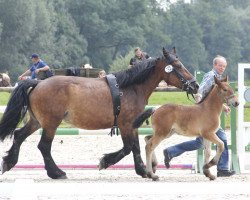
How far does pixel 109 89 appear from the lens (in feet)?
47.1

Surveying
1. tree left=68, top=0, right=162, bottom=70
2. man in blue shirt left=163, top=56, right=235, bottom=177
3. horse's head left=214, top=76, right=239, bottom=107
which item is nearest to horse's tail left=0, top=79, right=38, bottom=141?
man in blue shirt left=163, top=56, right=235, bottom=177

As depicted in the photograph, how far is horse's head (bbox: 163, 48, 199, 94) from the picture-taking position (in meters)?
14.6

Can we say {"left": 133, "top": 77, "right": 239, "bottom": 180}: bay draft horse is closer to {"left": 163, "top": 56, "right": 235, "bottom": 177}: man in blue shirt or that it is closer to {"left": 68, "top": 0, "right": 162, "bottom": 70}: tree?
{"left": 163, "top": 56, "right": 235, "bottom": 177}: man in blue shirt

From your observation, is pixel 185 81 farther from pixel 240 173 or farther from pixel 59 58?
pixel 59 58

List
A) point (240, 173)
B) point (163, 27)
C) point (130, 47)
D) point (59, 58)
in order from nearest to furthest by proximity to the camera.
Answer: point (240, 173) → point (59, 58) → point (130, 47) → point (163, 27)

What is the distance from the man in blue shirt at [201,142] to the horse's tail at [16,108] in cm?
195

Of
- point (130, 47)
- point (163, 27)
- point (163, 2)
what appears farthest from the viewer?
point (163, 2)

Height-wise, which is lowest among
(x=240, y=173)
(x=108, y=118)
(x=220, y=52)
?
(x=220, y=52)

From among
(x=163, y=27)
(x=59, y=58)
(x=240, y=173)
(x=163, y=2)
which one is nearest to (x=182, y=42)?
(x=163, y=27)

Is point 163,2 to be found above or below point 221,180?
below

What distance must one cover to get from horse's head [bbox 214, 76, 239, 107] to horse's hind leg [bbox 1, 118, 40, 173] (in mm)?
2475

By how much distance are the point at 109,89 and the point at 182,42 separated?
394 ft

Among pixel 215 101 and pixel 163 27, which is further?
pixel 163 27

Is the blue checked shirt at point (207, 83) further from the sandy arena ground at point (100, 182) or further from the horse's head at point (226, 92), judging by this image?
the sandy arena ground at point (100, 182)
